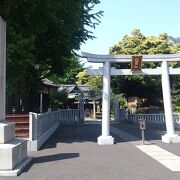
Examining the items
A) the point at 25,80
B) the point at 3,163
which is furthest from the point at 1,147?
the point at 25,80

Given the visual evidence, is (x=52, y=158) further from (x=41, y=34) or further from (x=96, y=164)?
(x=41, y=34)

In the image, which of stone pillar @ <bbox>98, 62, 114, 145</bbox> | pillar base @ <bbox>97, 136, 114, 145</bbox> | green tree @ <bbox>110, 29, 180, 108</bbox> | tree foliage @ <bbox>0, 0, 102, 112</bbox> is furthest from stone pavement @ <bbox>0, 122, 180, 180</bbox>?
green tree @ <bbox>110, 29, 180, 108</bbox>

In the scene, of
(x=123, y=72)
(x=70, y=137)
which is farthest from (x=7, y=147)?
(x=70, y=137)

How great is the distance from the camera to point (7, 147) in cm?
1170

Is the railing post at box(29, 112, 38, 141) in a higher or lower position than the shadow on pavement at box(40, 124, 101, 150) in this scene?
higher

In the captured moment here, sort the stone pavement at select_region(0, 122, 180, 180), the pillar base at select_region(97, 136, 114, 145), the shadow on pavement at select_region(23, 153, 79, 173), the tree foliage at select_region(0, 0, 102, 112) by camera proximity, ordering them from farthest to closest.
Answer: the pillar base at select_region(97, 136, 114, 145)
the tree foliage at select_region(0, 0, 102, 112)
the shadow on pavement at select_region(23, 153, 79, 173)
the stone pavement at select_region(0, 122, 180, 180)

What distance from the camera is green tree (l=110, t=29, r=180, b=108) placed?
41.9 m

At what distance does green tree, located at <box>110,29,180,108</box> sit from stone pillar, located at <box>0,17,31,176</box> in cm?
2804

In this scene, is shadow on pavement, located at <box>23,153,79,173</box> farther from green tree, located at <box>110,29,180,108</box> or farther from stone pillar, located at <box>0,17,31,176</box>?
green tree, located at <box>110,29,180,108</box>

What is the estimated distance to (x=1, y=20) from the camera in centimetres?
1330

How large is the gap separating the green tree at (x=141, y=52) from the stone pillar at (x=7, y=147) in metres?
28.0

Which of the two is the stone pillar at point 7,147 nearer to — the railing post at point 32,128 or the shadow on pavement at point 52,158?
the shadow on pavement at point 52,158

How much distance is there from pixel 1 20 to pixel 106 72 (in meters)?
8.10

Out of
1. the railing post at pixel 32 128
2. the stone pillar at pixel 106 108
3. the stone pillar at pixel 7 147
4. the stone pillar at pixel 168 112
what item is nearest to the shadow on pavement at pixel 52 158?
the stone pillar at pixel 7 147
